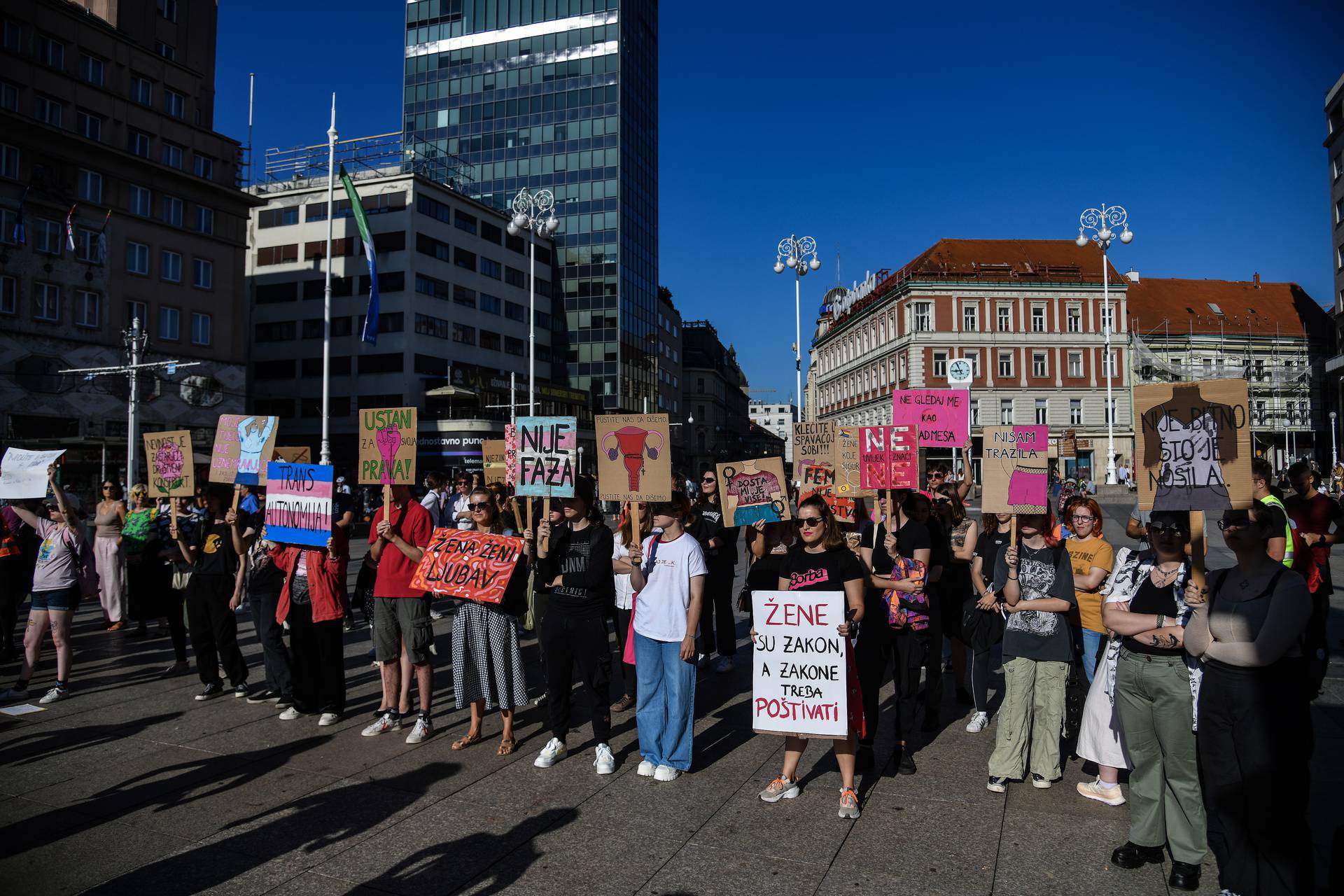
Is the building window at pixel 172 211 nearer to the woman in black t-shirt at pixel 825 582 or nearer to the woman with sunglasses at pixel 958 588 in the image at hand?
the woman with sunglasses at pixel 958 588

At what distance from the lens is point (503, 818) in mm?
5461

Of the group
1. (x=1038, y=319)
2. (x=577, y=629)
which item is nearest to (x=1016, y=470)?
(x=577, y=629)

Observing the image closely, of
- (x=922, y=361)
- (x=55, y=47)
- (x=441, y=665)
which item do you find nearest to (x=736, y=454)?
(x=922, y=361)

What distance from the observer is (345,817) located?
215 inches

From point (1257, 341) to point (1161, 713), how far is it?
306ft

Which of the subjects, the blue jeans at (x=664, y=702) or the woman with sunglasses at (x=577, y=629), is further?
the woman with sunglasses at (x=577, y=629)

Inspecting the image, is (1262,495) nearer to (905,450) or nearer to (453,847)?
(905,450)

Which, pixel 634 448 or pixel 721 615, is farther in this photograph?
pixel 721 615

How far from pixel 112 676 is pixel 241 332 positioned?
140ft

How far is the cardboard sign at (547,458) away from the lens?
7.73 meters

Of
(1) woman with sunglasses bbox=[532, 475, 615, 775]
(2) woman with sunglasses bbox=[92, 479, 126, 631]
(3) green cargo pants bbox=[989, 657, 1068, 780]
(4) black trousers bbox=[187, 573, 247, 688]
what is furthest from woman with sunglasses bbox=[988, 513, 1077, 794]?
(2) woman with sunglasses bbox=[92, 479, 126, 631]

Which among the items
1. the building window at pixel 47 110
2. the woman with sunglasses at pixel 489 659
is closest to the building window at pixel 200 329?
the building window at pixel 47 110

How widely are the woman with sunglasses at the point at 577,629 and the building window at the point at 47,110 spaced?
143 feet

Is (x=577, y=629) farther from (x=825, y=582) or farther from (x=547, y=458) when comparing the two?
(x=825, y=582)
